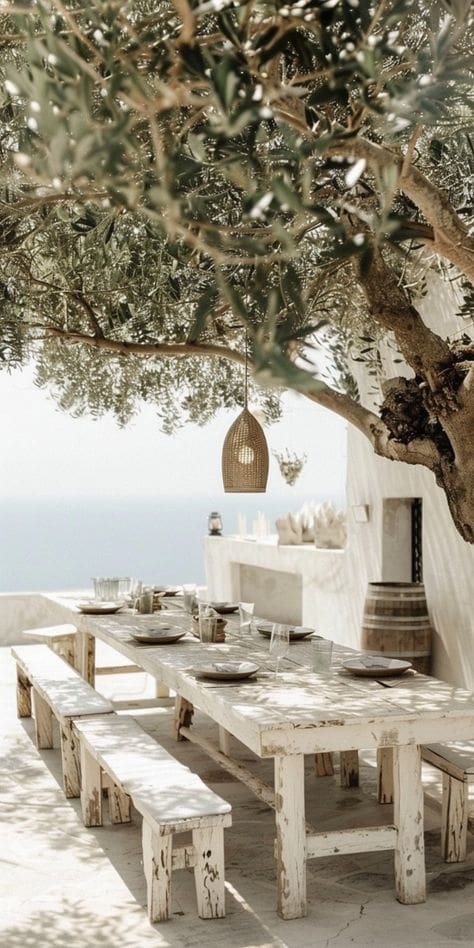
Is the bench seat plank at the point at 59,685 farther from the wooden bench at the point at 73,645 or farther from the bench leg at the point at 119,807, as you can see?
the bench leg at the point at 119,807

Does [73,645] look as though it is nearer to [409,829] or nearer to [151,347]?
[151,347]

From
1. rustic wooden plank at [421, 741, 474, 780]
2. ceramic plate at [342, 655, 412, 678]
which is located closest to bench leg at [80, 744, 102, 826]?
ceramic plate at [342, 655, 412, 678]

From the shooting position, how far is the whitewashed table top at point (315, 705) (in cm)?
346

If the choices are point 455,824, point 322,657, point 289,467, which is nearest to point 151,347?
point 322,657

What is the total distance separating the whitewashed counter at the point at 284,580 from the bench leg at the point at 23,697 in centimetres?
270

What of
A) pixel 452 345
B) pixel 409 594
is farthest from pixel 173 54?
pixel 409 594

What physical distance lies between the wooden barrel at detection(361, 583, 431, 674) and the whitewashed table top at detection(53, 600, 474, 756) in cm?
165

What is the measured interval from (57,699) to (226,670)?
136 cm

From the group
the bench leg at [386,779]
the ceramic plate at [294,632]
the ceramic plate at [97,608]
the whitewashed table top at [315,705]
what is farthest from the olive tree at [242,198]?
the ceramic plate at [97,608]

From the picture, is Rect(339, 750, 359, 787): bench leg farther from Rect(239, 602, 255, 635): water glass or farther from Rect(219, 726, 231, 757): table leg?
Rect(239, 602, 255, 635): water glass

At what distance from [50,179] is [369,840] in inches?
112

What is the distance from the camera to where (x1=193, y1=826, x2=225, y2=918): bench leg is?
345 cm

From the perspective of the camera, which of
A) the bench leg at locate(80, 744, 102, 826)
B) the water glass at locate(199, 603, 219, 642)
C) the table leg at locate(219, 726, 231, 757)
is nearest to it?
the bench leg at locate(80, 744, 102, 826)

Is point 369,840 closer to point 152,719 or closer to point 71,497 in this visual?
point 152,719
